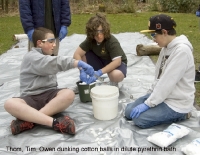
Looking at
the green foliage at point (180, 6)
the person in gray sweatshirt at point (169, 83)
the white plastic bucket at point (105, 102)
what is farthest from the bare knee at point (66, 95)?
the green foliage at point (180, 6)

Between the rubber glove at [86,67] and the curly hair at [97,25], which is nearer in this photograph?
the rubber glove at [86,67]

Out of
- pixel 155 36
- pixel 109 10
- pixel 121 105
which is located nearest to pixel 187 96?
pixel 155 36

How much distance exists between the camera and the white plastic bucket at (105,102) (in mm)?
2504

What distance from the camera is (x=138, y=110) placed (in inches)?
95.0

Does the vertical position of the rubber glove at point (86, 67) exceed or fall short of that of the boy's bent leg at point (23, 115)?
it exceeds it

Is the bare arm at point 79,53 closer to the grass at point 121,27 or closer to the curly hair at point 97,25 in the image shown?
the curly hair at point 97,25

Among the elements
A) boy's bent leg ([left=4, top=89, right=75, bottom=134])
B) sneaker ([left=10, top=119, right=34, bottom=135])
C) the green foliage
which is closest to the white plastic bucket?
boy's bent leg ([left=4, top=89, right=75, bottom=134])

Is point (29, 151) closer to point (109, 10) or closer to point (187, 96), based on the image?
point (187, 96)

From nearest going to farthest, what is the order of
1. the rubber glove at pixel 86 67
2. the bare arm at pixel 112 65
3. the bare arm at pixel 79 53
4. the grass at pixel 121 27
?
the rubber glove at pixel 86 67 < the bare arm at pixel 112 65 < the bare arm at pixel 79 53 < the grass at pixel 121 27

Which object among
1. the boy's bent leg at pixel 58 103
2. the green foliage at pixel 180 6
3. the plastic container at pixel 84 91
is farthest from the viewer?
the green foliage at pixel 180 6

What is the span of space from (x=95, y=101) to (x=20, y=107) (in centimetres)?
68

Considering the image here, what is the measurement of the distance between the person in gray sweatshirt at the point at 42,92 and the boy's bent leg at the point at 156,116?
583 mm

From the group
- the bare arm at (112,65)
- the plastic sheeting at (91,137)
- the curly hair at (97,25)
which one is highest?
the curly hair at (97,25)

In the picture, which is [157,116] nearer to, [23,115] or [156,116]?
[156,116]
